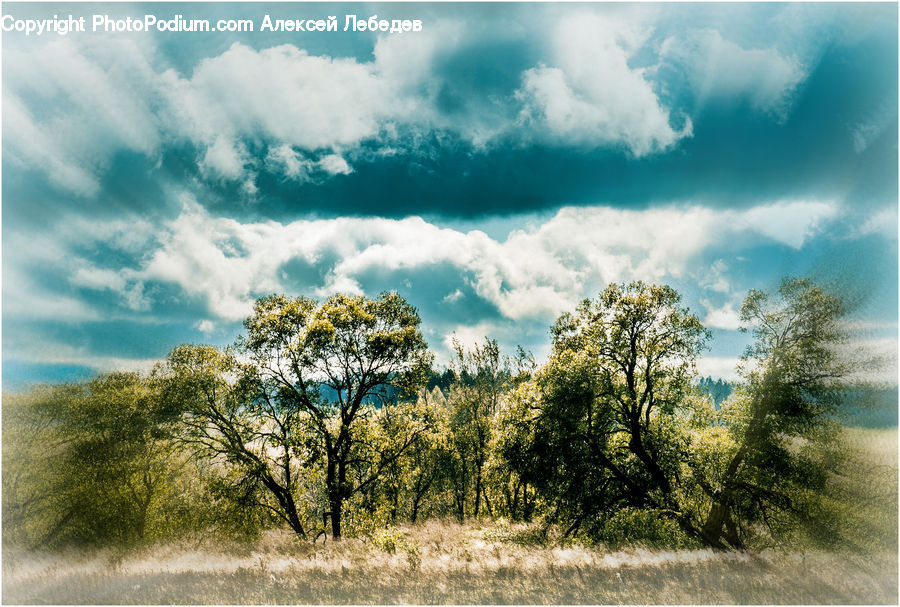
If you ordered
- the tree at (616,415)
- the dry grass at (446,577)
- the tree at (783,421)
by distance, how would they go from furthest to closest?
the tree at (616,415), the tree at (783,421), the dry grass at (446,577)

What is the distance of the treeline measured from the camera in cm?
1444

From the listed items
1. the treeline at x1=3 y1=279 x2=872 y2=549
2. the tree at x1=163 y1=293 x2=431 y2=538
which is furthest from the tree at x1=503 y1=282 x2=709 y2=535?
the tree at x1=163 y1=293 x2=431 y2=538

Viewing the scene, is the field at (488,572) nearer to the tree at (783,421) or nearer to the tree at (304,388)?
the tree at (783,421)

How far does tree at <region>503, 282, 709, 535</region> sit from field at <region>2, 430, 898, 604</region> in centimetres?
270

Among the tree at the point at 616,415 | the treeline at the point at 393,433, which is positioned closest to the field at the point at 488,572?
the treeline at the point at 393,433

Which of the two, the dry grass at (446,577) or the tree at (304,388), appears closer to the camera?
the dry grass at (446,577)

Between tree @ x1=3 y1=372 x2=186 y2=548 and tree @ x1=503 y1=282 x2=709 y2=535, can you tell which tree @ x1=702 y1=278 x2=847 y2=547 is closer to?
tree @ x1=503 y1=282 x2=709 y2=535

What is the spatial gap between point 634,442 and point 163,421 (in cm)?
2010

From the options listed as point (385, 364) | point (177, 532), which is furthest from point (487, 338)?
point (177, 532)

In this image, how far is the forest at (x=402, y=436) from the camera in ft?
47.0

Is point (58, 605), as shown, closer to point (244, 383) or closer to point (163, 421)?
point (163, 421)

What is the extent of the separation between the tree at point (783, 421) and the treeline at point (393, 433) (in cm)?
5

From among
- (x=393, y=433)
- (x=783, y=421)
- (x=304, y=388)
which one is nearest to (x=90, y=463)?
(x=304, y=388)

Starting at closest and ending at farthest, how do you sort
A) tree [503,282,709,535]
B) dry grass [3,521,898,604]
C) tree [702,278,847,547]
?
dry grass [3,521,898,604] < tree [702,278,847,547] < tree [503,282,709,535]
